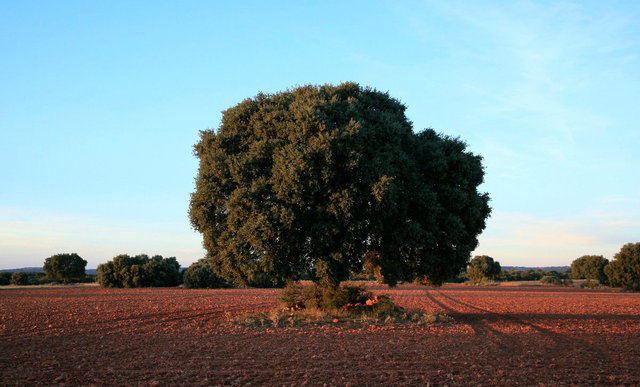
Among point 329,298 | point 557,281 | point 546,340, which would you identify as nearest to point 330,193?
point 329,298

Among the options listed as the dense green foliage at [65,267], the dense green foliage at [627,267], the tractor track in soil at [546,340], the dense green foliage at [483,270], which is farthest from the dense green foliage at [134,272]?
the dense green foliage at [627,267]

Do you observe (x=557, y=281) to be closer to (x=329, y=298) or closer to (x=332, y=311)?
(x=329, y=298)

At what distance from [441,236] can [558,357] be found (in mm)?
9147

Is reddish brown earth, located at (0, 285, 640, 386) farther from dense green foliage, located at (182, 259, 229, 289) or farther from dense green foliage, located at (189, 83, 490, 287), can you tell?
dense green foliage, located at (182, 259, 229, 289)

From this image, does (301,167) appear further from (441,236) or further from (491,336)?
(491,336)

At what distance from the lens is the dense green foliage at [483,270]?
101 meters

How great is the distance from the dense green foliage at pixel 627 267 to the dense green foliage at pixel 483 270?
26.3m

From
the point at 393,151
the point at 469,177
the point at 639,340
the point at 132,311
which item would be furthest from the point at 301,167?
the point at 132,311

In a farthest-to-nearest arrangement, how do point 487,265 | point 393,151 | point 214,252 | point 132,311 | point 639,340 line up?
1. point 487,265
2. point 132,311
3. point 214,252
4. point 393,151
5. point 639,340

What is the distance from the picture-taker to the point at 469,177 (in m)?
24.2

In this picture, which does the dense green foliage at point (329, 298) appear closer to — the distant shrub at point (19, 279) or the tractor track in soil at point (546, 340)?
the tractor track in soil at point (546, 340)

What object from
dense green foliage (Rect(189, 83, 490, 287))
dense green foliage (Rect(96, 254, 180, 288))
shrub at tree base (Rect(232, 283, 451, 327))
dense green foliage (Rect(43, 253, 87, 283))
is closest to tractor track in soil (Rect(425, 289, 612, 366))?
shrub at tree base (Rect(232, 283, 451, 327))

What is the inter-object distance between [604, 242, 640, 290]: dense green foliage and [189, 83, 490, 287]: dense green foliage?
62.8m

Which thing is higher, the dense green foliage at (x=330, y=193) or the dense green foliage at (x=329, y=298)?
the dense green foliage at (x=330, y=193)
